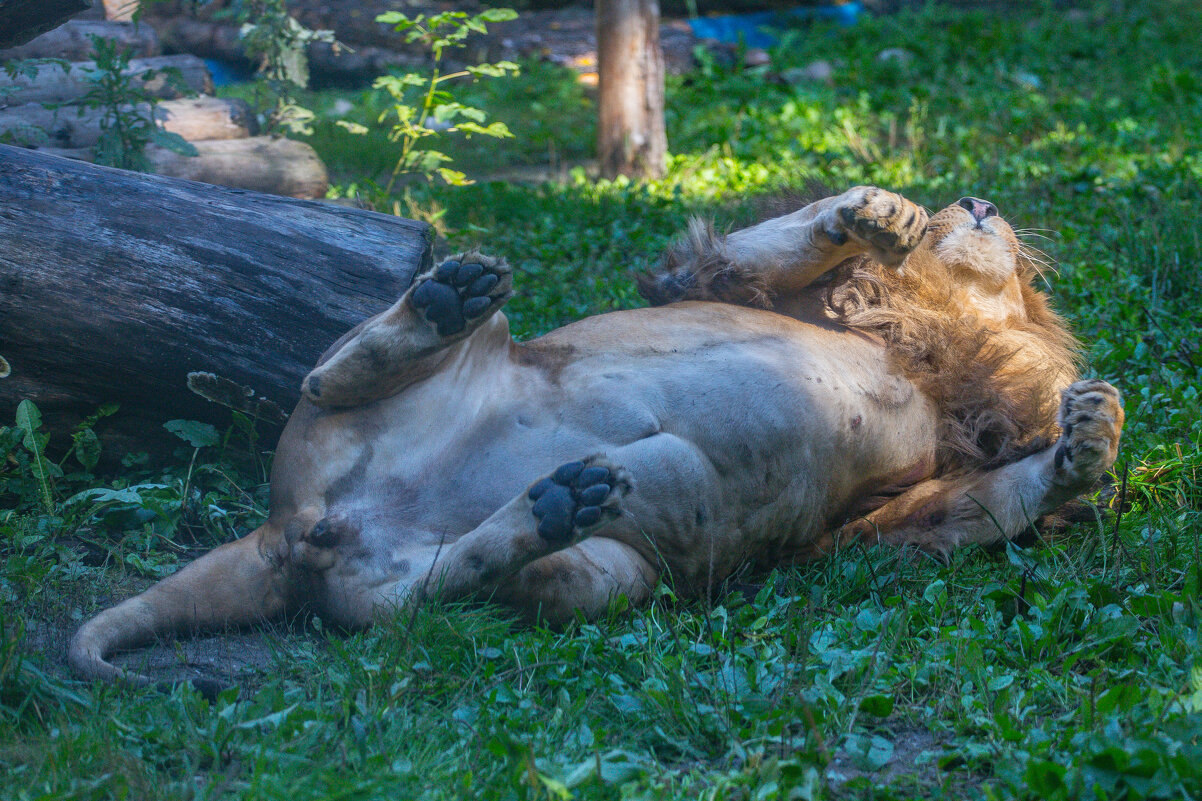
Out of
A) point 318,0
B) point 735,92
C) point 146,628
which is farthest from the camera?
point 318,0

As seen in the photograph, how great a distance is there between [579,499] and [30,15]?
288 centimetres

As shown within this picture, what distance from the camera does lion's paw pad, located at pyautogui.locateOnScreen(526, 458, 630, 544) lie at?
2.38m

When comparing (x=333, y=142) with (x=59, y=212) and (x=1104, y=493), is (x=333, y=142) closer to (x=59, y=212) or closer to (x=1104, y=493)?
(x=59, y=212)

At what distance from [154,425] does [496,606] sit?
1714 mm

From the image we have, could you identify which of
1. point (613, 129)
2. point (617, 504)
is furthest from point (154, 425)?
point (613, 129)

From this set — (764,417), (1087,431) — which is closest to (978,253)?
(1087,431)

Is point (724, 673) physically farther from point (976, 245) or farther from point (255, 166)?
point (255, 166)

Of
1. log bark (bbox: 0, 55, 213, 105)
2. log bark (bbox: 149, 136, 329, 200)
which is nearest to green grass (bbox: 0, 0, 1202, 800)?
log bark (bbox: 149, 136, 329, 200)

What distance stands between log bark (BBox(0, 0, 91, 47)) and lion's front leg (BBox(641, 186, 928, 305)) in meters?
2.31

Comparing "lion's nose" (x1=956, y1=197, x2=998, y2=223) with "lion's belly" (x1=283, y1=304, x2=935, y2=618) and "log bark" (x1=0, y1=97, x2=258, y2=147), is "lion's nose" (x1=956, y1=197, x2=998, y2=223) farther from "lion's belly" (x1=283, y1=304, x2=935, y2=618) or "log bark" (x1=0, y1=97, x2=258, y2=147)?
"log bark" (x1=0, y1=97, x2=258, y2=147)

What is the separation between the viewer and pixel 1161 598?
239 centimetres

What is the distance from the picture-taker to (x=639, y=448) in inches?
109

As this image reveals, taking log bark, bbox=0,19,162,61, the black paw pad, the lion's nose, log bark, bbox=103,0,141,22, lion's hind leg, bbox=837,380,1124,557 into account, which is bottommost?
lion's hind leg, bbox=837,380,1124,557

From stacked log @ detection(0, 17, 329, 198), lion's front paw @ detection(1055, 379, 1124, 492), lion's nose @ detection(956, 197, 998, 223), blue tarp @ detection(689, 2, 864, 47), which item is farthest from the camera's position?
blue tarp @ detection(689, 2, 864, 47)
